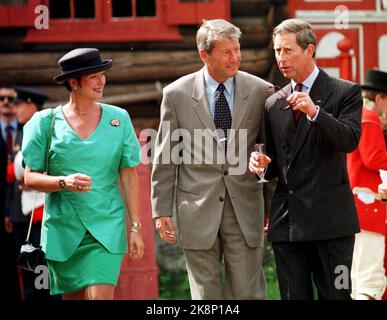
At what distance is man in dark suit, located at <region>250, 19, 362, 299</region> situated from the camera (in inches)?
273

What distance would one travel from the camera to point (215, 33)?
725 centimetres

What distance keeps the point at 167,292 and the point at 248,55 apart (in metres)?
2.01

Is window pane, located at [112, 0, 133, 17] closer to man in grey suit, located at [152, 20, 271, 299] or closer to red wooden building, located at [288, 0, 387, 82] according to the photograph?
red wooden building, located at [288, 0, 387, 82]

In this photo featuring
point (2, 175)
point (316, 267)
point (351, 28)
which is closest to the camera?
point (316, 267)

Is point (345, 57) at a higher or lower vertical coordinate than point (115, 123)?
higher

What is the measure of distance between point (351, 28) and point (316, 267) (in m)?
3.37

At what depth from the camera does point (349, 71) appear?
32.1 feet

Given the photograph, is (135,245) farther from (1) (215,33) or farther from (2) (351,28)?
(2) (351,28)

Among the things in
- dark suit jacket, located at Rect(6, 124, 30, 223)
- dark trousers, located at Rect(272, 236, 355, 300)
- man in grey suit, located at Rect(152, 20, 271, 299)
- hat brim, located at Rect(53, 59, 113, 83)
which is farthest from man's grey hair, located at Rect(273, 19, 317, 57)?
dark suit jacket, located at Rect(6, 124, 30, 223)

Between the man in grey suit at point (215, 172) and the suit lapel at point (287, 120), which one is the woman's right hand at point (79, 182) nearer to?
the man in grey suit at point (215, 172)

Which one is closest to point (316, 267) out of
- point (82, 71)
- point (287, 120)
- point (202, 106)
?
point (287, 120)

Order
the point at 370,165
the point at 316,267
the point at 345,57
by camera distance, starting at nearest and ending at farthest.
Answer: the point at 316,267, the point at 370,165, the point at 345,57

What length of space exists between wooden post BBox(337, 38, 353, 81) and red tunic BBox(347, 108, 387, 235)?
53.6 inches
